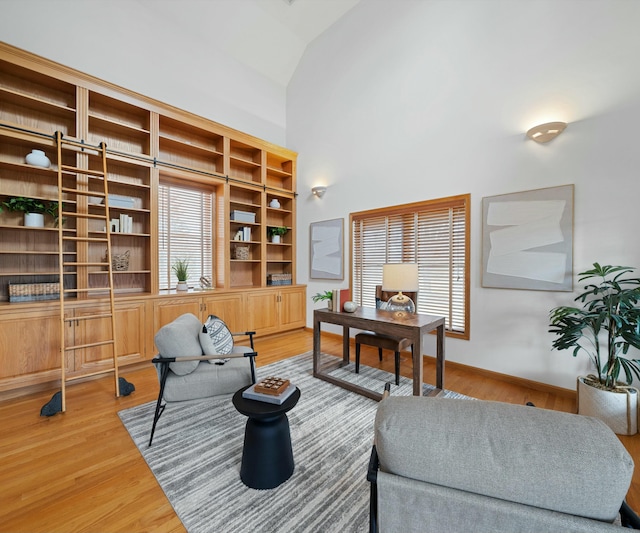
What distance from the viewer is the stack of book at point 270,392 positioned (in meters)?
1.58

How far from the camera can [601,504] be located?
22.9 inches

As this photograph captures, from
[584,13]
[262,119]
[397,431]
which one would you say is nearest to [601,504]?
[397,431]

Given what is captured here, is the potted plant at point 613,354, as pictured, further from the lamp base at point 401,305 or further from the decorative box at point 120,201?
the decorative box at point 120,201

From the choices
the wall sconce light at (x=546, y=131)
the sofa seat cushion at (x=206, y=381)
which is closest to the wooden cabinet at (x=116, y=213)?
the sofa seat cushion at (x=206, y=381)

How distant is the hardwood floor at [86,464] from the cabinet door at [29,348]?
0.20 meters

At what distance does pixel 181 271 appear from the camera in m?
3.97

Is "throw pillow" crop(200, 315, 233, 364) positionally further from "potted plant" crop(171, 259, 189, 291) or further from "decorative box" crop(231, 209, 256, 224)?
"decorative box" crop(231, 209, 256, 224)

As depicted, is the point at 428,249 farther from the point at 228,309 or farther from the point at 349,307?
the point at 228,309

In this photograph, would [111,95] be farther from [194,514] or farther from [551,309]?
[551,309]

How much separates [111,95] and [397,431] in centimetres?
438

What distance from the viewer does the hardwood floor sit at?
1.36 m

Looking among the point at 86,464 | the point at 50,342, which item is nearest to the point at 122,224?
the point at 50,342

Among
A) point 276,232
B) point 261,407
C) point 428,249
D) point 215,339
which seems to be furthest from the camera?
point 276,232

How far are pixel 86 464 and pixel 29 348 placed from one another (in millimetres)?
1605
